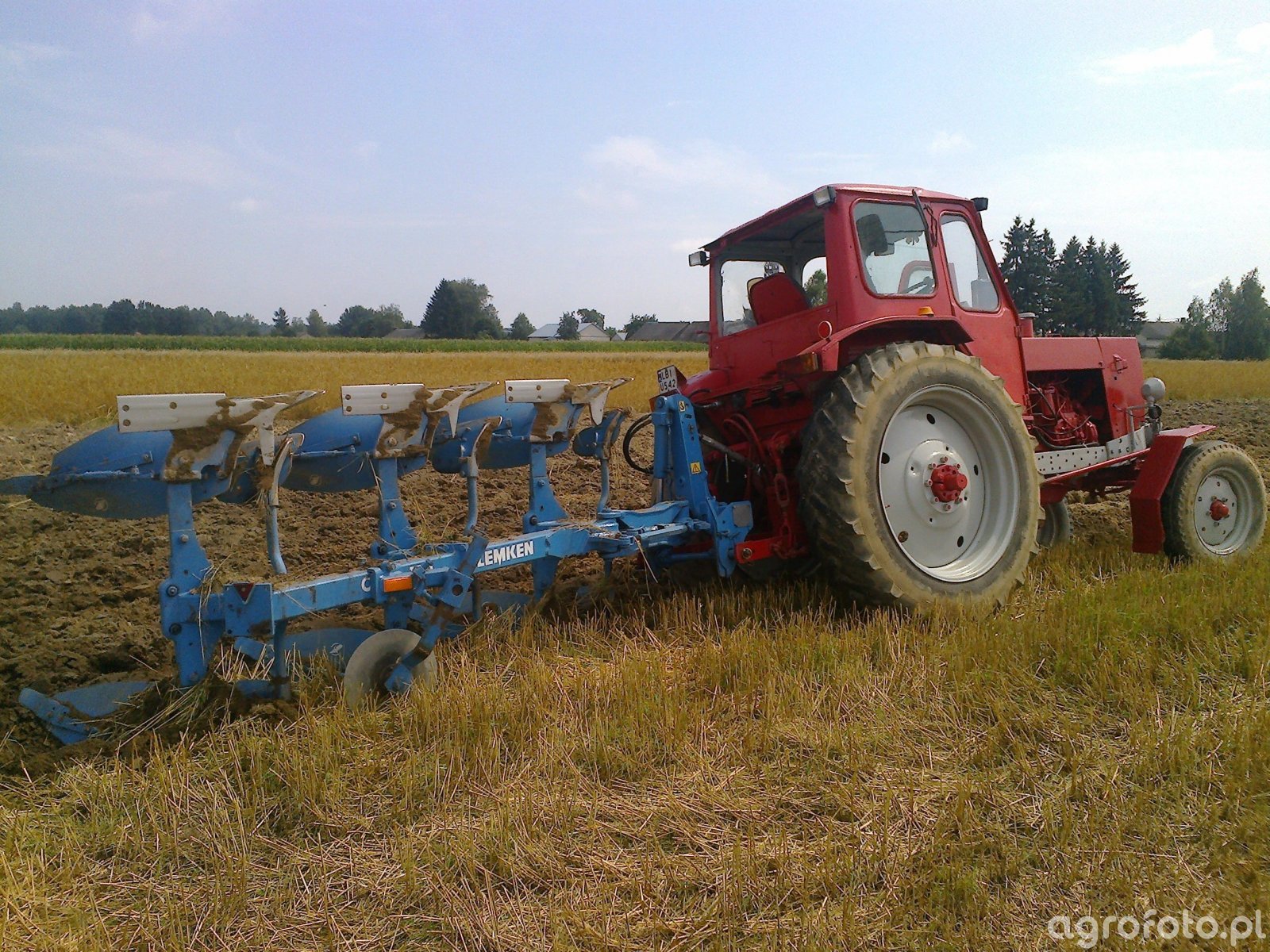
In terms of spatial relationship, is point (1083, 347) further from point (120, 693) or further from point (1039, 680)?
point (120, 693)

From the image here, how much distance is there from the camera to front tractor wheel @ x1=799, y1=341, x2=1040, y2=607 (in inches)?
156

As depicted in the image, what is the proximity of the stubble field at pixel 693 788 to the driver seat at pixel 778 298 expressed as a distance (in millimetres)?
1703

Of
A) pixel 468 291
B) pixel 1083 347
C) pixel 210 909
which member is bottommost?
pixel 210 909

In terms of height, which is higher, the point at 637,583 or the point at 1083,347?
the point at 1083,347

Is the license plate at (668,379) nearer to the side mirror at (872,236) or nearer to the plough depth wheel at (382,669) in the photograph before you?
the side mirror at (872,236)

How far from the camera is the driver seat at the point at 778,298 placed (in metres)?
5.04

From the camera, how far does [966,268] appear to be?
16.5 ft

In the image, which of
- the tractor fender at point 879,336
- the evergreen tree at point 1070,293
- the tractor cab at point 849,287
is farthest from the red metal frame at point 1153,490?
the evergreen tree at point 1070,293

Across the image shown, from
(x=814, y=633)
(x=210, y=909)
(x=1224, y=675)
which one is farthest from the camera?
(x=814, y=633)

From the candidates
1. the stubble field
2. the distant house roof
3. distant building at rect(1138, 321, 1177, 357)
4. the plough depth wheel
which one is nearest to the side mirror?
the stubble field

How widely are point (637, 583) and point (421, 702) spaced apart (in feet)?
6.32

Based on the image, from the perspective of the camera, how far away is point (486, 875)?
2.20m

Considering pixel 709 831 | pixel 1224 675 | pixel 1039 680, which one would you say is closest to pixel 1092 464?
pixel 1224 675

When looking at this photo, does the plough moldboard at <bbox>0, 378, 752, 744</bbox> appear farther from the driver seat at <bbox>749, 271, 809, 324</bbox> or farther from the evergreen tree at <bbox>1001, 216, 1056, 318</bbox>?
the evergreen tree at <bbox>1001, 216, 1056, 318</bbox>
